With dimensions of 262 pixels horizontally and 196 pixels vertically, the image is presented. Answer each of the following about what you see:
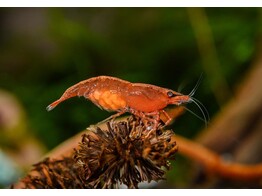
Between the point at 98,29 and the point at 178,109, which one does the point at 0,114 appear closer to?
the point at 98,29

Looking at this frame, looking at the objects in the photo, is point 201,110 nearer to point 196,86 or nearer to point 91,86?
point 196,86

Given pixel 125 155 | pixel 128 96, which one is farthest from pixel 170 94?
pixel 125 155

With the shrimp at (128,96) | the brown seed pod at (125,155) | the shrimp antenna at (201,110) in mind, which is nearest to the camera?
the brown seed pod at (125,155)

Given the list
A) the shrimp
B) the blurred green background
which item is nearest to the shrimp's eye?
the shrimp

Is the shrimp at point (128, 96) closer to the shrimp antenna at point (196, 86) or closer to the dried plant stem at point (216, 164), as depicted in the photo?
the shrimp antenna at point (196, 86)

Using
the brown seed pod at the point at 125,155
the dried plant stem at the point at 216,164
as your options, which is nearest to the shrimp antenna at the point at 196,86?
the dried plant stem at the point at 216,164
